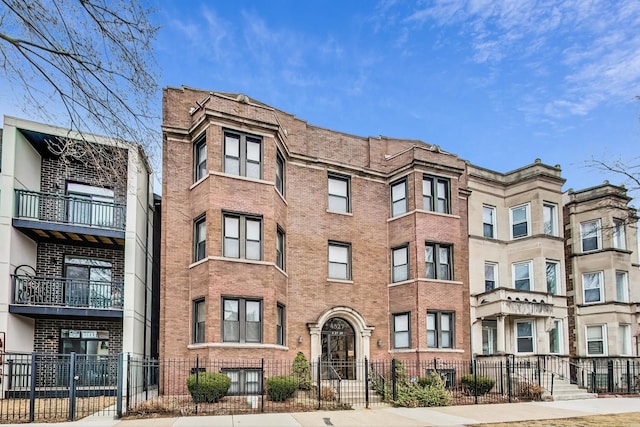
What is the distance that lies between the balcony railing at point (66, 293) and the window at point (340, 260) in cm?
829

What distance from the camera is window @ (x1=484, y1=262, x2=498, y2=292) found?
88.4 feet

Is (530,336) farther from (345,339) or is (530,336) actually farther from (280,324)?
(280,324)

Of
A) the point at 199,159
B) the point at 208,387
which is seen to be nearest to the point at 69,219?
the point at 199,159

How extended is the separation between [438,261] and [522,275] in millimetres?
6045

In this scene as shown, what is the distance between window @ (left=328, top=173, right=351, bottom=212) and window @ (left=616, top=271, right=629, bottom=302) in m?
15.6

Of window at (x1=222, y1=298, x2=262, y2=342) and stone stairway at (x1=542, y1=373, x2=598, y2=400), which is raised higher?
window at (x1=222, y1=298, x2=262, y2=342)

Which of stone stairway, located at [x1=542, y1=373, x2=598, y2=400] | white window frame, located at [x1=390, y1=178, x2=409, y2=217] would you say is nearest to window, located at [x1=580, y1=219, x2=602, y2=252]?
stone stairway, located at [x1=542, y1=373, x2=598, y2=400]

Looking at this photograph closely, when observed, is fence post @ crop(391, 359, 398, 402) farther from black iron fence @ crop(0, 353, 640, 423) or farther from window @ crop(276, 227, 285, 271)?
window @ crop(276, 227, 285, 271)

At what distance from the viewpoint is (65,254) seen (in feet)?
70.0

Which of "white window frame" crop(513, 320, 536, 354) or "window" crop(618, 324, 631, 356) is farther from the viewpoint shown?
"window" crop(618, 324, 631, 356)

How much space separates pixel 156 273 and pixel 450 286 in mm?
12910

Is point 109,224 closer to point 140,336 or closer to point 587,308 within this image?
point 140,336

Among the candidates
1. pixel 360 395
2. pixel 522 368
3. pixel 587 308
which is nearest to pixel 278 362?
pixel 360 395

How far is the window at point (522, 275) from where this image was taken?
27.2m
